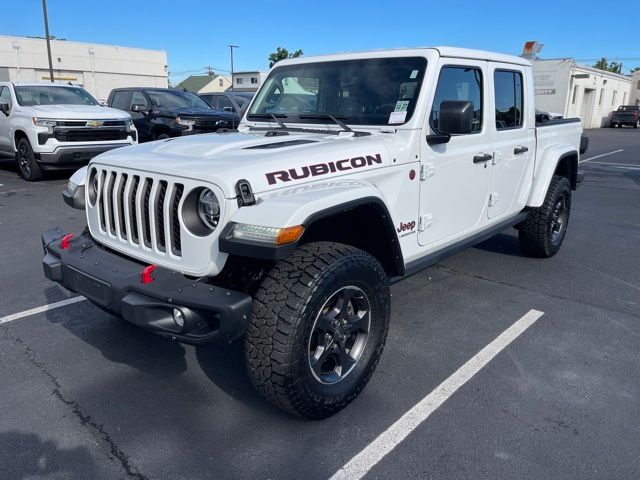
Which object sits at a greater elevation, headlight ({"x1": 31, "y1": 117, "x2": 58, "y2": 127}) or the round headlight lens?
headlight ({"x1": 31, "y1": 117, "x2": 58, "y2": 127})

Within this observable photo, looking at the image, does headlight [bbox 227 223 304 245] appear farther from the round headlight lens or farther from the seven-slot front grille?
the seven-slot front grille

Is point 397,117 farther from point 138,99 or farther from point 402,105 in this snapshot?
point 138,99

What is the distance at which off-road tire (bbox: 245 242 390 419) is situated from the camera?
7.83 ft

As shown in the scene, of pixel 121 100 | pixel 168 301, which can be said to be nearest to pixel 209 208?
pixel 168 301

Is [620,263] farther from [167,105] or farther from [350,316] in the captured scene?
[167,105]

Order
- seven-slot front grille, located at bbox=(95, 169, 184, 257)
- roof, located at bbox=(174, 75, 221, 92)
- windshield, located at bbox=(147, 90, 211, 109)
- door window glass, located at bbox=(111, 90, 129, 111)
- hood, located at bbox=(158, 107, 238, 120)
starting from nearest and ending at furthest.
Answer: seven-slot front grille, located at bbox=(95, 169, 184, 257) < hood, located at bbox=(158, 107, 238, 120) < windshield, located at bbox=(147, 90, 211, 109) < door window glass, located at bbox=(111, 90, 129, 111) < roof, located at bbox=(174, 75, 221, 92)

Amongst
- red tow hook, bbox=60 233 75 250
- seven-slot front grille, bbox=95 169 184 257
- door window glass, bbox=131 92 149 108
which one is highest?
door window glass, bbox=131 92 149 108

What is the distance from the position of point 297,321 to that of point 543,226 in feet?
12.0

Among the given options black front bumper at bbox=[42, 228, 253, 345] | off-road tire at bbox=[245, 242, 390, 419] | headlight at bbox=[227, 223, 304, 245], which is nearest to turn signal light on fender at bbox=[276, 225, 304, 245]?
headlight at bbox=[227, 223, 304, 245]

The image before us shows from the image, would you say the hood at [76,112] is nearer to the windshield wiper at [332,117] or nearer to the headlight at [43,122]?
the headlight at [43,122]

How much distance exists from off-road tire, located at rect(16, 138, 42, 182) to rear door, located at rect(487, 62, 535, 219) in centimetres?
855

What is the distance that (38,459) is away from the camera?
2467 millimetres

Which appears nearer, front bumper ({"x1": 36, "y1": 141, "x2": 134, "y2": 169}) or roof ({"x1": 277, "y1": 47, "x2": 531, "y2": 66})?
roof ({"x1": 277, "y1": 47, "x2": 531, "y2": 66})

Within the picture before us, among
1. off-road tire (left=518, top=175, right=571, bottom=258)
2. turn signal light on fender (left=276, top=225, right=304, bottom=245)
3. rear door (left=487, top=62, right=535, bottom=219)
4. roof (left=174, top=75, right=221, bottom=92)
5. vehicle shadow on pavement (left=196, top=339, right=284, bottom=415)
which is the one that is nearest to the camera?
turn signal light on fender (left=276, top=225, right=304, bottom=245)
